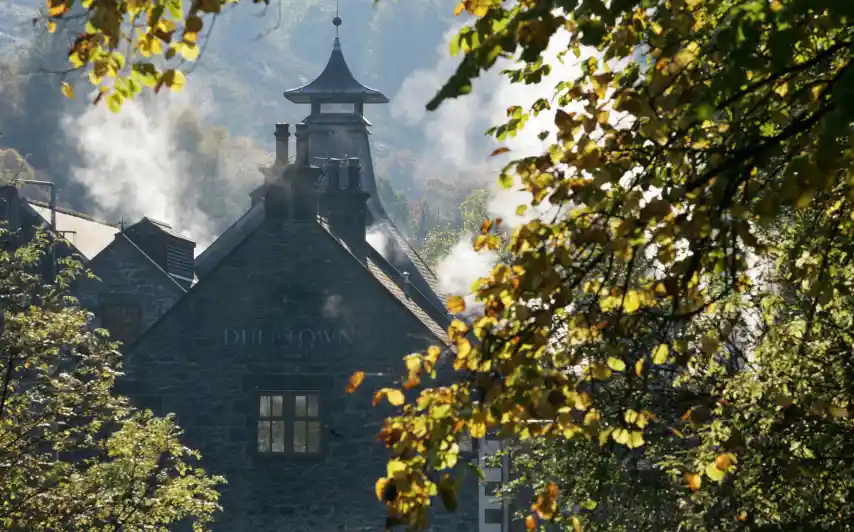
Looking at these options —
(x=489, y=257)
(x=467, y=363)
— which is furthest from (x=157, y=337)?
(x=467, y=363)

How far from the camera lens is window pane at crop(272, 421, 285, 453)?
122 feet

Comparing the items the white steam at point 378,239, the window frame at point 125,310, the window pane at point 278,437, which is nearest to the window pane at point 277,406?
the window pane at point 278,437

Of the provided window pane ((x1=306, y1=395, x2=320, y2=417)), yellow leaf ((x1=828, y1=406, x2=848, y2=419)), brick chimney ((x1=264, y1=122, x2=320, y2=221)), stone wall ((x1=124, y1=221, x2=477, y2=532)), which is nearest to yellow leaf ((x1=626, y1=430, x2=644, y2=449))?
yellow leaf ((x1=828, y1=406, x2=848, y2=419))

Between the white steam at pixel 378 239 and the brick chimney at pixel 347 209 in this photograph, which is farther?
the white steam at pixel 378 239

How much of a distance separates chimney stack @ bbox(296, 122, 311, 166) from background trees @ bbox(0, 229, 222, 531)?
20295mm

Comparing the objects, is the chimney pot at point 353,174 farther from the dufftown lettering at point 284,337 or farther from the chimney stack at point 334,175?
the dufftown lettering at point 284,337

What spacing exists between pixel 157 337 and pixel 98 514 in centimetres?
1894

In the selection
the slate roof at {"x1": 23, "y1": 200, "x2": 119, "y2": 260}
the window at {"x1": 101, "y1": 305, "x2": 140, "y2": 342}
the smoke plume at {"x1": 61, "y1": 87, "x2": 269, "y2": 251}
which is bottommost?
the window at {"x1": 101, "y1": 305, "x2": 140, "y2": 342}

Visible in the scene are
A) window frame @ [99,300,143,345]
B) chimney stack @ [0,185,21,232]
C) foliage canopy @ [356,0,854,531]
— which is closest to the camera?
foliage canopy @ [356,0,854,531]

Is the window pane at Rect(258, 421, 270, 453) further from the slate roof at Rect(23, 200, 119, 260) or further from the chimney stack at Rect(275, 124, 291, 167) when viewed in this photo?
the slate roof at Rect(23, 200, 119, 260)

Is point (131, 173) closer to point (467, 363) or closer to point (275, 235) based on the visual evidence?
point (275, 235)

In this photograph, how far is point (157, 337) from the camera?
37.4m

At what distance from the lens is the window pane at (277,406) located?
3722 cm

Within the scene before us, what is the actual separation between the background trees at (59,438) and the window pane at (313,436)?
16.7 meters
